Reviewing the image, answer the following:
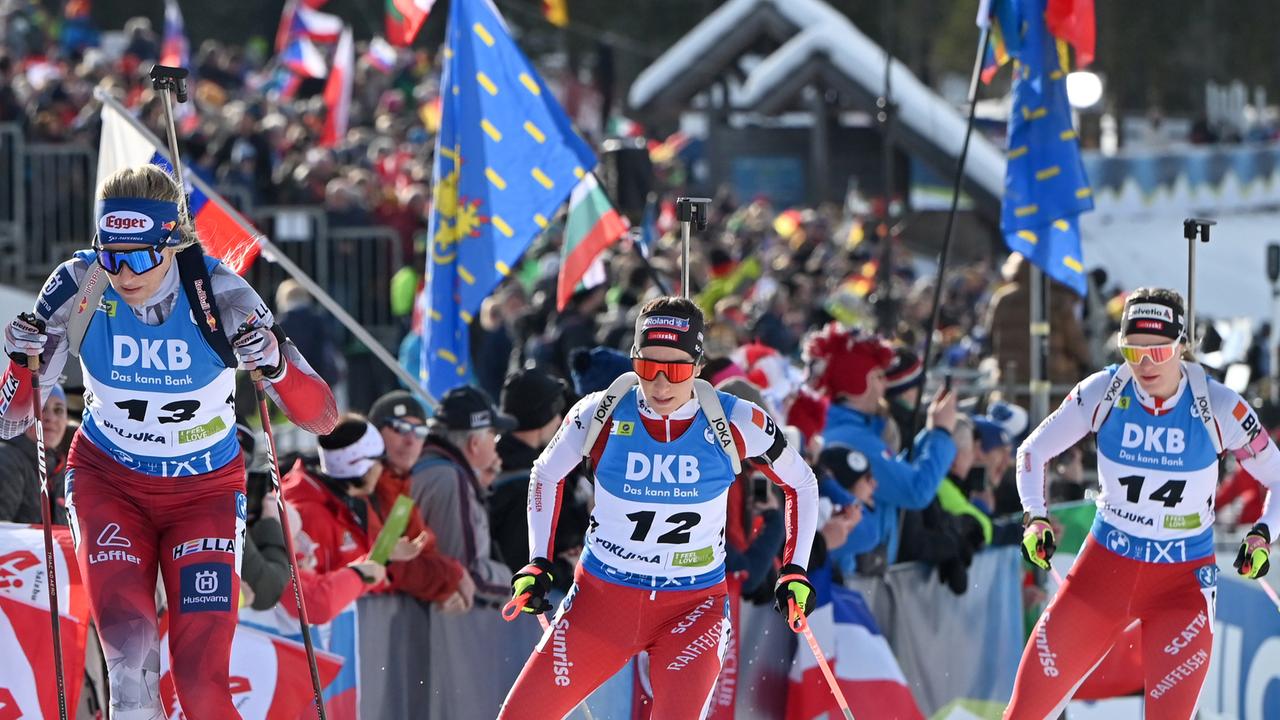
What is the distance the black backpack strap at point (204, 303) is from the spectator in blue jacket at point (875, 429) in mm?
3623

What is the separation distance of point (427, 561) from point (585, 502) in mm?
963

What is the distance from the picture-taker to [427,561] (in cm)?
738

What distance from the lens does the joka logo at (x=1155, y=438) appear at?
721cm

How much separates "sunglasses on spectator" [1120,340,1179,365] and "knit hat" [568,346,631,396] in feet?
6.94

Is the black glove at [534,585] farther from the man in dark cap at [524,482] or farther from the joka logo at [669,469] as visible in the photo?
the man in dark cap at [524,482]

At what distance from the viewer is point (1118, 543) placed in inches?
288

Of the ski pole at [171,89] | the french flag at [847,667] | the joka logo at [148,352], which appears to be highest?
the ski pole at [171,89]

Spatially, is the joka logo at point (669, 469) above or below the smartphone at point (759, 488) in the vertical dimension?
above

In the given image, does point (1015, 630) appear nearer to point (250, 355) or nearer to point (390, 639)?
point (390, 639)

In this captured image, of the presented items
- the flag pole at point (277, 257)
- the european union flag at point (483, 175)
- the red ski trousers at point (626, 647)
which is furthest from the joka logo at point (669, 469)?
the european union flag at point (483, 175)

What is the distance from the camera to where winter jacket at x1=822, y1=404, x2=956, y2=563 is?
8.46 m

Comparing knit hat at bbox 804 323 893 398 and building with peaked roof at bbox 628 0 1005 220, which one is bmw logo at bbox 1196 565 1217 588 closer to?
knit hat at bbox 804 323 893 398

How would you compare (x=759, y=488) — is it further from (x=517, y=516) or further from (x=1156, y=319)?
(x=1156, y=319)

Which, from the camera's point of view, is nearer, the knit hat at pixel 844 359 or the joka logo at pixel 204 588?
the joka logo at pixel 204 588
